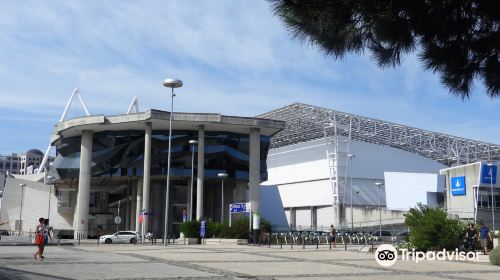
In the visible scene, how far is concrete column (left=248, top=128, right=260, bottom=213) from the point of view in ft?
213

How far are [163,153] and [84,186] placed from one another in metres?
10.0

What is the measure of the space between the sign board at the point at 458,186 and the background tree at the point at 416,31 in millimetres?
66589

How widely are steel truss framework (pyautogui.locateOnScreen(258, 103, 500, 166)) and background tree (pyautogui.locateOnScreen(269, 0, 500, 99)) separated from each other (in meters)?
87.0

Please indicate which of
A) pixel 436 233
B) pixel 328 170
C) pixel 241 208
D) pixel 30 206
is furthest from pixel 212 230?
pixel 30 206

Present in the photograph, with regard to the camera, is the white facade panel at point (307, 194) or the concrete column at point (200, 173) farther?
the white facade panel at point (307, 194)

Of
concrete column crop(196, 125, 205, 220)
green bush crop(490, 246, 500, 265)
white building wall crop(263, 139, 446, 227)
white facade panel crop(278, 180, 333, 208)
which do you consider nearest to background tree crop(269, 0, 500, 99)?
green bush crop(490, 246, 500, 265)

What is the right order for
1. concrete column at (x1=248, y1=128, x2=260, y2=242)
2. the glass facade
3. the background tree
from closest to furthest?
the background tree, concrete column at (x1=248, y1=128, x2=260, y2=242), the glass facade

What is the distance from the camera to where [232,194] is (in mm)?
73250

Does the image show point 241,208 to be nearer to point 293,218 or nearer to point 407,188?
point 407,188

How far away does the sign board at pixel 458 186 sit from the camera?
71.1 meters

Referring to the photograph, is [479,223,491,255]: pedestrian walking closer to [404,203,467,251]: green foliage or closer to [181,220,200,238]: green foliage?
[404,203,467,251]: green foliage

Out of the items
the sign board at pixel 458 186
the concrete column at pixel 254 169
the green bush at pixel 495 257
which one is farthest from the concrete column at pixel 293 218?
the green bush at pixel 495 257

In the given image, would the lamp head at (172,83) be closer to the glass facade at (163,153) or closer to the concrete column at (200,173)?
the concrete column at (200,173)

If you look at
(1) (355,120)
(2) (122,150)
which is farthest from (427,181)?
(2) (122,150)
